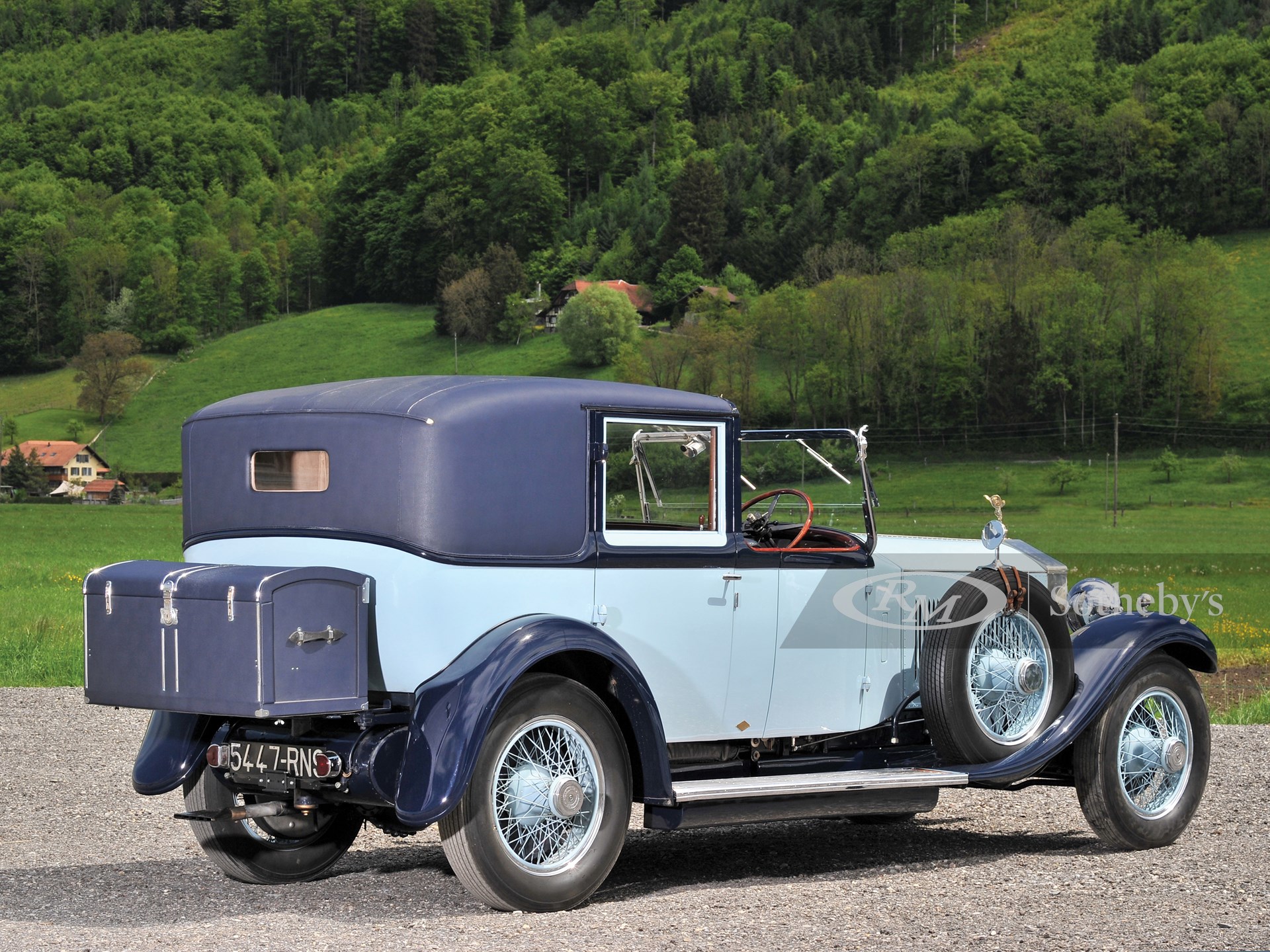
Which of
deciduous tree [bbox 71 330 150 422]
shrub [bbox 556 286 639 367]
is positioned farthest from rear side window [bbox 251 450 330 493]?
deciduous tree [bbox 71 330 150 422]

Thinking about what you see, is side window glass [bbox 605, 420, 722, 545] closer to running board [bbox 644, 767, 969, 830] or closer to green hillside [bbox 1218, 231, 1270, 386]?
running board [bbox 644, 767, 969, 830]

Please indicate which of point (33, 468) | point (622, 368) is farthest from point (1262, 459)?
point (33, 468)

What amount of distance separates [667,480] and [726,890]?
2.10m

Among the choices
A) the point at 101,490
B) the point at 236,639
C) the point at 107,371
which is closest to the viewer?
the point at 236,639

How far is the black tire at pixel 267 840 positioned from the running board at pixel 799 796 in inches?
69.8

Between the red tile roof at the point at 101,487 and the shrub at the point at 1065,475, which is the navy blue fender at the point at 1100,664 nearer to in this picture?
the shrub at the point at 1065,475

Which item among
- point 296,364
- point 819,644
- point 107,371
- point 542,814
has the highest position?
point 819,644

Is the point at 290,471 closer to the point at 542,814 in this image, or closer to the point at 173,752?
the point at 173,752

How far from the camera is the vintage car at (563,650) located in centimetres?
597

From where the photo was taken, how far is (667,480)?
24.2 ft

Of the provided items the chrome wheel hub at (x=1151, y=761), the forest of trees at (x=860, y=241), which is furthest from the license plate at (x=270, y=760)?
the forest of trees at (x=860, y=241)

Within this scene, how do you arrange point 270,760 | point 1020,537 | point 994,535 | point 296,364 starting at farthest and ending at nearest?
1. point 296,364
2. point 1020,537
3. point 994,535
4. point 270,760

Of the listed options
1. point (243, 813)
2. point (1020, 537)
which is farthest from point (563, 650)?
point (1020, 537)

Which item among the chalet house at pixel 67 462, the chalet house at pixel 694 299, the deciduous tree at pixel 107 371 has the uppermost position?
the chalet house at pixel 694 299
